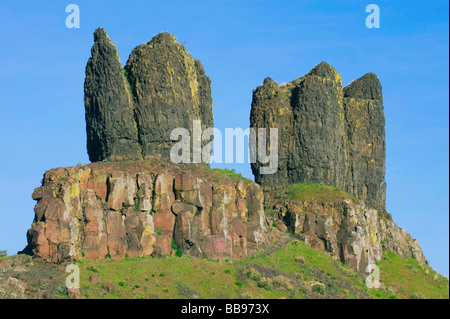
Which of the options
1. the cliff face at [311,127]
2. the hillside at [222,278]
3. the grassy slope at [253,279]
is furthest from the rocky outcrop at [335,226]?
the cliff face at [311,127]

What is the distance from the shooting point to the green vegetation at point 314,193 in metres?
138

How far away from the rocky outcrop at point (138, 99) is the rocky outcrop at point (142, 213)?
12.6 feet

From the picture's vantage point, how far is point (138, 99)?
126 m

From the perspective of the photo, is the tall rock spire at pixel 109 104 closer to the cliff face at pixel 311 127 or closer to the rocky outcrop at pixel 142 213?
the rocky outcrop at pixel 142 213

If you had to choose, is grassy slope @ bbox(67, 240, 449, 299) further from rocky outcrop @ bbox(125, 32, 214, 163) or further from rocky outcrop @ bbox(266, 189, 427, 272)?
rocky outcrop @ bbox(125, 32, 214, 163)

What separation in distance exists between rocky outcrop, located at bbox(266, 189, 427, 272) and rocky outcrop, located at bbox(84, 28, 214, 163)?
43.8 ft

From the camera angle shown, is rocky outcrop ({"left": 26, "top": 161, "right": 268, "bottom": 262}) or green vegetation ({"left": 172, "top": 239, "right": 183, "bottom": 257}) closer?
rocky outcrop ({"left": 26, "top": 161, "right": 268, "bottom": 262})

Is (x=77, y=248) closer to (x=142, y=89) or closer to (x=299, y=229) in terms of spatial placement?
(x=142, y=89)

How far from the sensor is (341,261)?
134 metres

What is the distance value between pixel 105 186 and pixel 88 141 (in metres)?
12.2

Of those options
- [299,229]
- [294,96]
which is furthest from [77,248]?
[294,96]

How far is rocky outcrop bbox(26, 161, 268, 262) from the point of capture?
110375 mm

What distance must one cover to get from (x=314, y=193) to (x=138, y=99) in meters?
25.6

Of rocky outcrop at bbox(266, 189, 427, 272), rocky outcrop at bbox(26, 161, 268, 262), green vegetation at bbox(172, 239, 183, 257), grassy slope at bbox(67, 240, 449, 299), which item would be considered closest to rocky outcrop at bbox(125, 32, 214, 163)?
rocky outcrop at bbox(26, 161, 268, 262)
